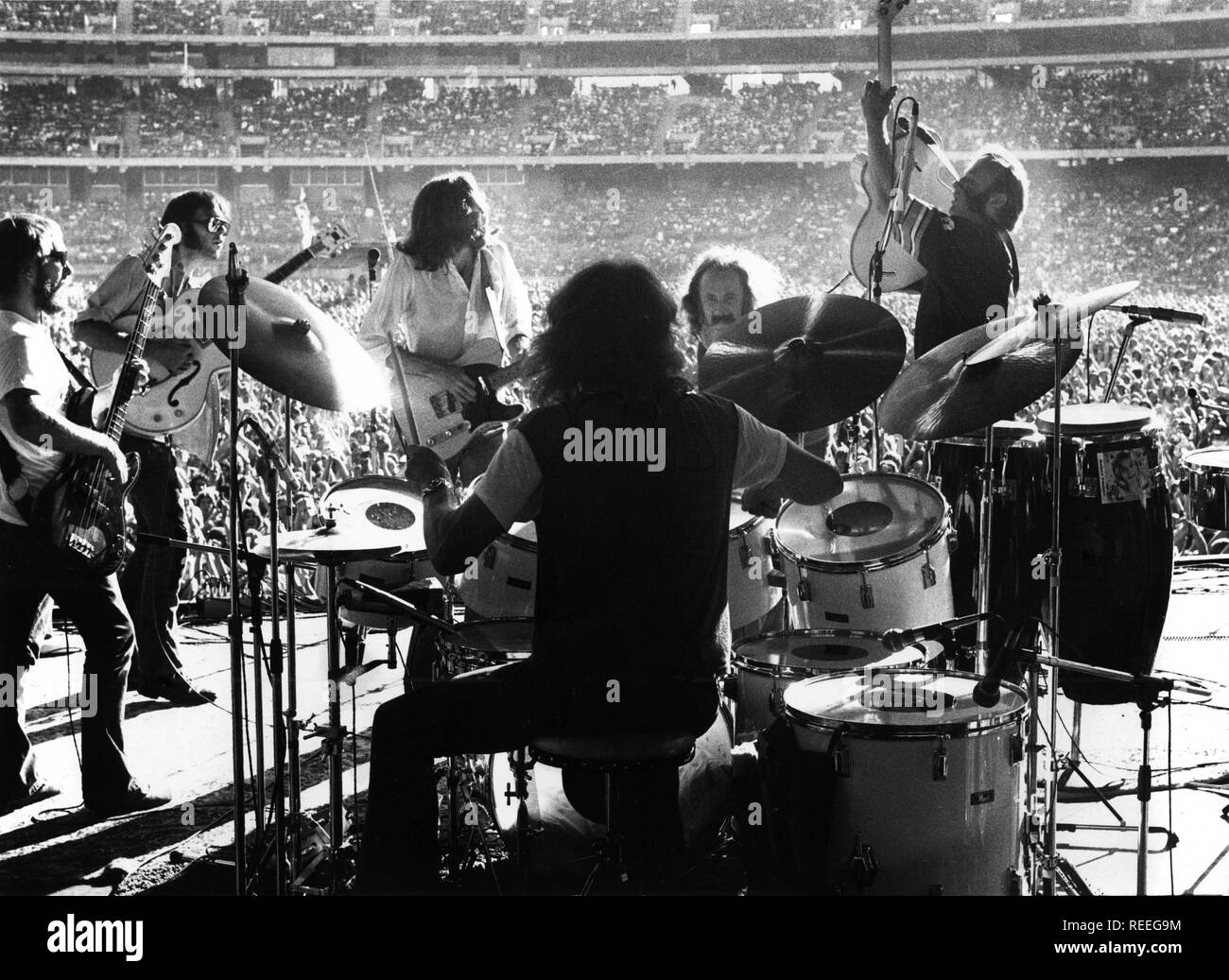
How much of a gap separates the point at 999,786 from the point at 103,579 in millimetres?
2586

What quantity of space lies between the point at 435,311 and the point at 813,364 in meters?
1.80

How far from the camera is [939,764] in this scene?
288 centimetres

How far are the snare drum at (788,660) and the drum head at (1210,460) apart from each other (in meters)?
1.54

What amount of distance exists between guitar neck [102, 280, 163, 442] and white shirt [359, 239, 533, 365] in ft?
4.56

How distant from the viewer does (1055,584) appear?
345 cm

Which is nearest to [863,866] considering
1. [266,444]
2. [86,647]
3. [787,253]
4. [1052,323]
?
[1052,323]

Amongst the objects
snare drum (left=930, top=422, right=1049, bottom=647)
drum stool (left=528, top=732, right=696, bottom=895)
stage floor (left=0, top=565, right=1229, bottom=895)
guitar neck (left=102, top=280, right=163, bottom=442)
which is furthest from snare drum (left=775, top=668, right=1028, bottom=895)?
guitar neck (left=102, top=280, right=163, bottom=442)

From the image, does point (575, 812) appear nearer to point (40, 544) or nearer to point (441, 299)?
point (40, 544)

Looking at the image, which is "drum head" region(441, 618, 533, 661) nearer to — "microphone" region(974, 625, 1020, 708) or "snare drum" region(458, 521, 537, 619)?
"snare drum" region(458, 521, 537, 619)

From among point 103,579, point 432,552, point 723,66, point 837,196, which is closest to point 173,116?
point 723,66

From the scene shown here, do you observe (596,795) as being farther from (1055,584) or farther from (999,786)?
(1055,584)

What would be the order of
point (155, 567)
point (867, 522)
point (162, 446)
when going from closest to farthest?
1. point (867, 522)
2. point (162, 446)
3. point (155, 567)

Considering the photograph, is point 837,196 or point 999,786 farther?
point 837,196
